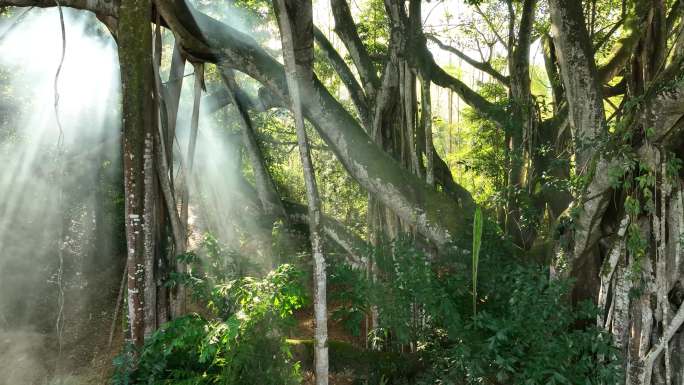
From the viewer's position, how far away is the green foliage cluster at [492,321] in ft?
9.87

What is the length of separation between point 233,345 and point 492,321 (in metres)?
1.50

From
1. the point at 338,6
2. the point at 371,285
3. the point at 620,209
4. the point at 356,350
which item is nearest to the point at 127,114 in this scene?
the point at 371,285

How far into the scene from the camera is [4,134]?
22.5 ft

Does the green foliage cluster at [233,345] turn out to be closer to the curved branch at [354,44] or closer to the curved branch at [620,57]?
the curved branch at [354,44]

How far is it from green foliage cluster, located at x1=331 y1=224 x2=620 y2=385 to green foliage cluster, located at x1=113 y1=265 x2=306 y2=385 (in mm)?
708

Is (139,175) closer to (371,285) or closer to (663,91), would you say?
(371,285)

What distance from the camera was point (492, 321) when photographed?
313 centimetres

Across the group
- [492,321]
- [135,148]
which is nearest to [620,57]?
[492,321]

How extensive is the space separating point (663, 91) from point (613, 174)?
0.51m

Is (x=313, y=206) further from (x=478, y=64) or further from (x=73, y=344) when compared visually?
(x=73, y=344)

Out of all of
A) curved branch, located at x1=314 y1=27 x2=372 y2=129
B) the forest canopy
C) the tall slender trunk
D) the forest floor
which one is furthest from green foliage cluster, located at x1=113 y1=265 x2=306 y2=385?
curved branch, located at x1=314 y1=27 x2=372 y2=129

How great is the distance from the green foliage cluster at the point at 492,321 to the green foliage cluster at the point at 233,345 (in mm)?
708

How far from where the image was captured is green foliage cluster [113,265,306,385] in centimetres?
272

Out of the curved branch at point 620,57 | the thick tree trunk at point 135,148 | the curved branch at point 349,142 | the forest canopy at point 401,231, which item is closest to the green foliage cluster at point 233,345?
the forest canopy at point 401,231
